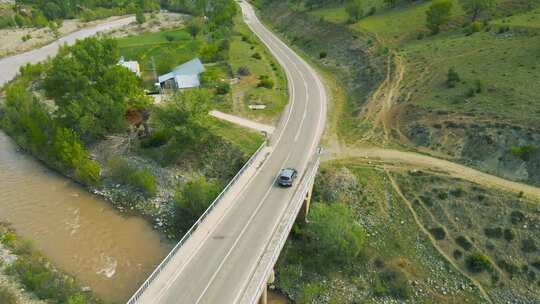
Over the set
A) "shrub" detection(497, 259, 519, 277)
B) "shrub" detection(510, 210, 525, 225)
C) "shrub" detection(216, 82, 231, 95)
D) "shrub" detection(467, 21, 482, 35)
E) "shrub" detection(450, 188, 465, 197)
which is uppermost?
"shrub" detection(467, 21, 482, 35)

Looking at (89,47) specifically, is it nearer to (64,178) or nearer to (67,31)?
(64,178)

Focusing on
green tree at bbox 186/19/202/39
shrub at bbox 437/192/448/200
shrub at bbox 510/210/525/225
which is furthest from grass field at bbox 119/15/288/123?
shrub at bbox 510/210/525/225

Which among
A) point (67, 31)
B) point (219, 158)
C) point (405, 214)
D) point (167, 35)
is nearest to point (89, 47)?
point (219, 158)

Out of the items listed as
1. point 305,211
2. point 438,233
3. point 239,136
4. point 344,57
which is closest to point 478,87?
point 438,233

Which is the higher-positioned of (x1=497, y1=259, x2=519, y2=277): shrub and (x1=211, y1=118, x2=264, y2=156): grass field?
(x1=211, y1=118, x2=264, y2=156): grass field

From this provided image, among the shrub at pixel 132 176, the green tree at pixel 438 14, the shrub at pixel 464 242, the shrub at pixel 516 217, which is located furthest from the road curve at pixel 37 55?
the shrub at pixel 516 217

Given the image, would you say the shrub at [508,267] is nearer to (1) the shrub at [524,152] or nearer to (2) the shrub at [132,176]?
(1) the shrub at [524,152]

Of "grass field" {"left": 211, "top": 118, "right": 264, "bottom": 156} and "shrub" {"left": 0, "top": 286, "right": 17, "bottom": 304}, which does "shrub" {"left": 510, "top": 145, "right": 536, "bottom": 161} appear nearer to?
"grass field" {"left": 211, "top": 118, "right": 264, "bottom": 156}
